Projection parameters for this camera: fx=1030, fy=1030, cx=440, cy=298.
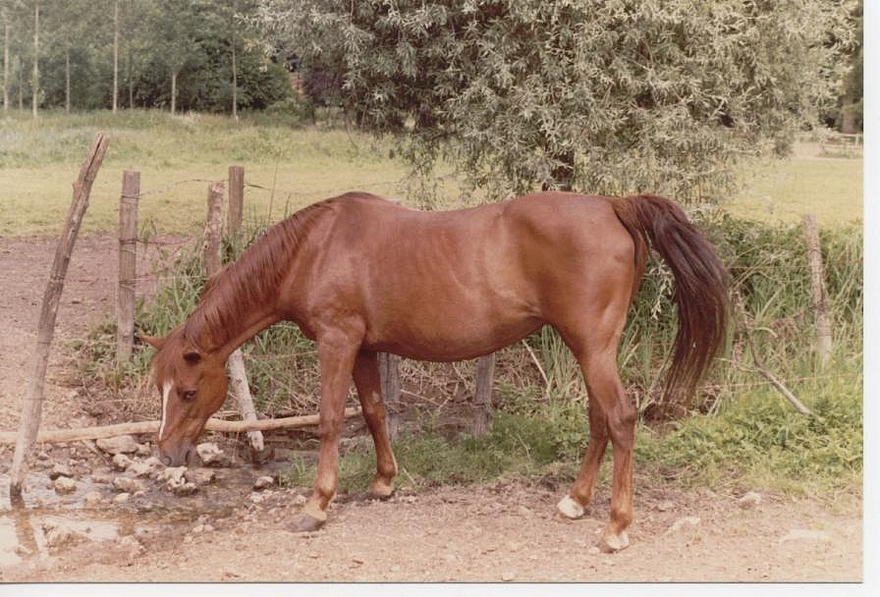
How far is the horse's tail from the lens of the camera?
4.69m

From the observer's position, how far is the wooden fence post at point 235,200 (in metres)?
7.25

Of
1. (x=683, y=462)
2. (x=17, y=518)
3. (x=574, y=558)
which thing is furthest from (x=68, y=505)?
(x=683, y=462)

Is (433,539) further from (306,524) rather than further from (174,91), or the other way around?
(174,91)

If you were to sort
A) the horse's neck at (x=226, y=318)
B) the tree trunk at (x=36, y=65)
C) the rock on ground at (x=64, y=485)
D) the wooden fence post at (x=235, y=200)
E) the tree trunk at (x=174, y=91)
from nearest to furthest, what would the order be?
the horse's neck at (x=226, y=318)
the rock on ground at (x=64, y=485)
the tree trunk at (x=36, y=65)
the wooden fence post at (x=235, y=200)
the tree trunk at (x=174, y=91)

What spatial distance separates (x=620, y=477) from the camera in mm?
4660

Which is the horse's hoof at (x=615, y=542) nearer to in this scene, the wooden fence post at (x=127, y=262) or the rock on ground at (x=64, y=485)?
the rock on ground at (x=64, y=485)

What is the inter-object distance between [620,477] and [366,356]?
57.9 inches

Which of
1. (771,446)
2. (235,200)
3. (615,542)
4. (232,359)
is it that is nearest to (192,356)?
(232,359)

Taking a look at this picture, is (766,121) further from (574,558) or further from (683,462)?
(574,558)

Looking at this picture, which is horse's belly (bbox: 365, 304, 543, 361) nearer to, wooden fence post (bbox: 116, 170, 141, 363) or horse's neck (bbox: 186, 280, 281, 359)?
horse's neck (bbox: 186, 280, 281, 359)

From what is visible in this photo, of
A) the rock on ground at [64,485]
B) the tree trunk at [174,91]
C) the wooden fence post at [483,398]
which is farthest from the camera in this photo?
the tree trunk at [174,91]

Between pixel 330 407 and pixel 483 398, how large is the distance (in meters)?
1.50

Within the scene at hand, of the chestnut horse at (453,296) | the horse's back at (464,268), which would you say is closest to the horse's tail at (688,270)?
the chestnut horse at (453,296)

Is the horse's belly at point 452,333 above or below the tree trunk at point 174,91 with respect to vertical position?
below
